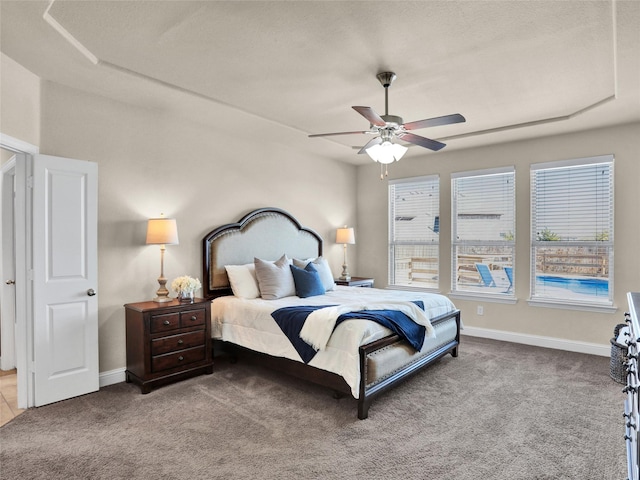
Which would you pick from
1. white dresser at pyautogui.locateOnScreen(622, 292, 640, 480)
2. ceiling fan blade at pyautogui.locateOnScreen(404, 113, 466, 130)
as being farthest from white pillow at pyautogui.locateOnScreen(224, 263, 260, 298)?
white dresser at pyautogui.locateOnScreen(622, 292, 640, 480)

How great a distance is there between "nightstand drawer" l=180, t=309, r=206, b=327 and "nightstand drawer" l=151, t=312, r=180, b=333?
5 centimetres

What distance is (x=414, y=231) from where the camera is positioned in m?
6.16

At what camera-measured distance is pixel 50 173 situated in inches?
126

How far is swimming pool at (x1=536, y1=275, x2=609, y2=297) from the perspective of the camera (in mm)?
4590

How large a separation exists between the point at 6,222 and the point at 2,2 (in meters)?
2.60

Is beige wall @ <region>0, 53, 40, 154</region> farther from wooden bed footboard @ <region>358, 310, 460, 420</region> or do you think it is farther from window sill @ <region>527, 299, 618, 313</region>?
window sill @ <region>527, 299, 618, 313</region>

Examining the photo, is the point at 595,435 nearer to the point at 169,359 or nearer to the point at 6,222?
the point at 169,359

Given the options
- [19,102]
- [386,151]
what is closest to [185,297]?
[19,102]

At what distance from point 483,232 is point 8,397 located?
18.6 ft

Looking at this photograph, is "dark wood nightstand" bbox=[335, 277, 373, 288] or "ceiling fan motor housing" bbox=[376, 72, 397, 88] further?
"dark wood nightstand" bbox=[335, 277, 373, 288]

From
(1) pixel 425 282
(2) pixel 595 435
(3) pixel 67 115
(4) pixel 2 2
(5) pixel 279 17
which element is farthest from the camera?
(1) pixel 425 282

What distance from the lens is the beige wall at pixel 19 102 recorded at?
2.84 metres

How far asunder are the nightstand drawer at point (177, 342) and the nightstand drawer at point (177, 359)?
44 mm

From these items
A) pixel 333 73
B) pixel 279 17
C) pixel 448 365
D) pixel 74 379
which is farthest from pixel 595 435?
pixel 74 379
